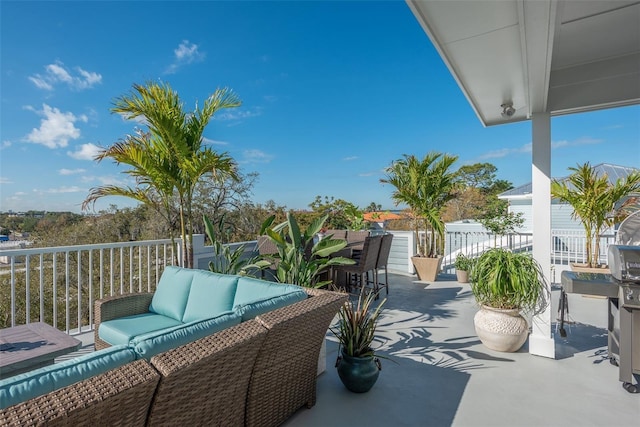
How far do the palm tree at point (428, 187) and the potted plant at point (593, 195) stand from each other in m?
1.86

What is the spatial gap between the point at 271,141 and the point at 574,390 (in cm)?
1228

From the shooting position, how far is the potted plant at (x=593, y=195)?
493 centimetres

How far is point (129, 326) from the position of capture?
8.48 feet

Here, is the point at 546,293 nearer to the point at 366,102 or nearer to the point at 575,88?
the point at 575,88

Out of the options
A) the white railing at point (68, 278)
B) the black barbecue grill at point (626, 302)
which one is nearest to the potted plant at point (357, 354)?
the black barbecue grill at point (626, 302)

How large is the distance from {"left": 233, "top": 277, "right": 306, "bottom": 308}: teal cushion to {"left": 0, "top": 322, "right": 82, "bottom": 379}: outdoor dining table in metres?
1.07

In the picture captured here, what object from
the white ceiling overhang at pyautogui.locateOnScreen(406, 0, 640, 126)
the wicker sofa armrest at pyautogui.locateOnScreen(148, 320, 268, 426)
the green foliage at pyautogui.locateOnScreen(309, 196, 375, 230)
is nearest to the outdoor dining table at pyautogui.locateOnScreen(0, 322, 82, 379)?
the wicker sofa armrest at pyautogui.locateOnScreen(148, 320, 268, 426)

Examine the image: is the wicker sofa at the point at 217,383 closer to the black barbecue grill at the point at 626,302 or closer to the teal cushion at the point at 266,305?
the teal cushion at the point at 266,305

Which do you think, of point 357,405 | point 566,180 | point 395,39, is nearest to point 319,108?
point 395,39

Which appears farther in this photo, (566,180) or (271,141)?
(271,141)

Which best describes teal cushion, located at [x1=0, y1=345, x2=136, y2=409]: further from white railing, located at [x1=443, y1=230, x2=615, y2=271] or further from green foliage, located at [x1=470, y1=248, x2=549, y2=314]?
white railing, located at [x1=443, y1=230, x2=615, y2=271]

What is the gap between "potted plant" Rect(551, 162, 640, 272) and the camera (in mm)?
4934

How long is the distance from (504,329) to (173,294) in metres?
3.18

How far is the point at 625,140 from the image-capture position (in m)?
8.74
